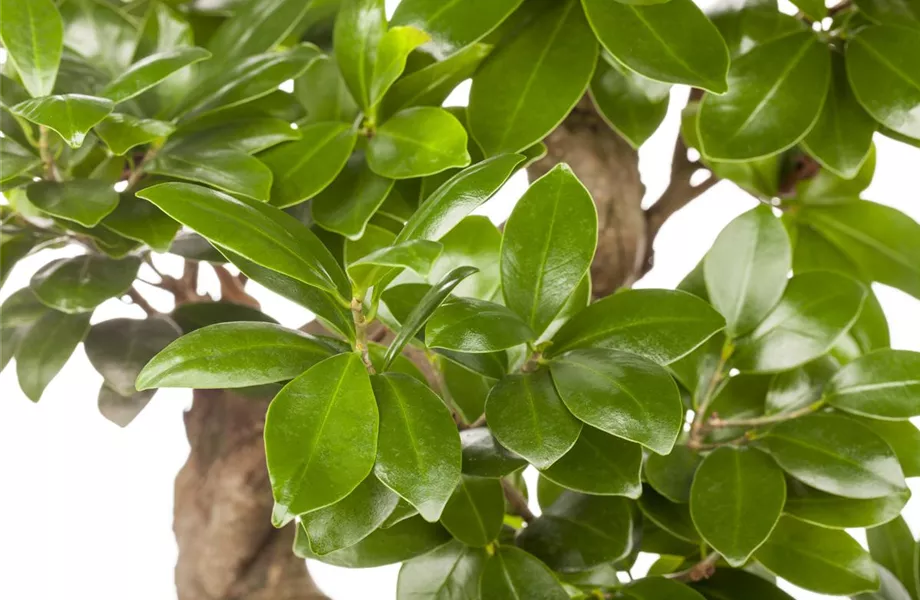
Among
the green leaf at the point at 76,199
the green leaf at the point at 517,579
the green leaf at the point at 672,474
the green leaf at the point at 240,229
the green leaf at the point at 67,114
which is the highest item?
the green leaf at the point at 240,229

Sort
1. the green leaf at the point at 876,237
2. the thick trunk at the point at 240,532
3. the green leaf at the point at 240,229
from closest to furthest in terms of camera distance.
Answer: the green leaf at the point at 240,229 < the green leaf at the point at 876,237 < the thick trunk at the point at 240,532

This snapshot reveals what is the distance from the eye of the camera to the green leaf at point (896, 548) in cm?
101

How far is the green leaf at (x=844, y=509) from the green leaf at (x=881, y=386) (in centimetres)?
7

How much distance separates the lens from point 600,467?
71 cm

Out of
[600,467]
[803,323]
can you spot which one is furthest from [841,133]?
[600,467]

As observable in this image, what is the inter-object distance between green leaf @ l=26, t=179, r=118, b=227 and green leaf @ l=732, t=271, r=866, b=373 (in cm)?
53

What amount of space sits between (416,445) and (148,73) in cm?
33

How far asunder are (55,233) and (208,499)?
401 mm

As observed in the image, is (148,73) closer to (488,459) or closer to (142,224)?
(142,224)

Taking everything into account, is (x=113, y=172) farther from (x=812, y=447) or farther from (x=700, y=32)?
(x=812, y=447)

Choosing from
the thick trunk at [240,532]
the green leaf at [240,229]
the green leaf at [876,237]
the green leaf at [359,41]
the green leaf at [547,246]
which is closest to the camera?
the green leaf at [240,229]

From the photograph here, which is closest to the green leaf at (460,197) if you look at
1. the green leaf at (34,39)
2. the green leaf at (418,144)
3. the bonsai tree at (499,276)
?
the bonsai tree at (499,276)

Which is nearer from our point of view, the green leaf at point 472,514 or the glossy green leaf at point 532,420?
the glossy green leaf at point 532,420

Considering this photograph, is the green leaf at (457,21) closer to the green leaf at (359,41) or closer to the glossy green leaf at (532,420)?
the green leaf at (359,41)
